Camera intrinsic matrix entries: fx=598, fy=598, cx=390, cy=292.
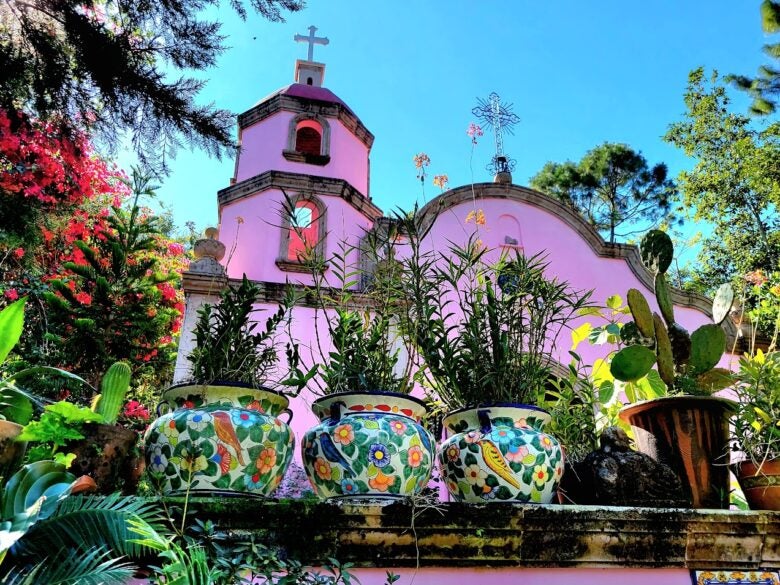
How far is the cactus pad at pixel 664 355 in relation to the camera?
229cm

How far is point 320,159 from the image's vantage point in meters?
7.68

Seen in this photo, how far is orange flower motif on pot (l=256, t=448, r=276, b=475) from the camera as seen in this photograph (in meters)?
1.51

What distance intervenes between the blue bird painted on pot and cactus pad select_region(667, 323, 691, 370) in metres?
1.57

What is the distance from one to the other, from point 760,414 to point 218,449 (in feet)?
6.17

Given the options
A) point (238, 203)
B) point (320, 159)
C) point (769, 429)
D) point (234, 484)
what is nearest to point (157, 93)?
point (234, 484)

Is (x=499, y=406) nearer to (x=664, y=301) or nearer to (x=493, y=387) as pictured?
(x=493, y=387)

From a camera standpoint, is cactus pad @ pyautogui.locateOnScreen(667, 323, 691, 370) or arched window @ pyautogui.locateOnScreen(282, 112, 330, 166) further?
arched window @ pyautogui.locateOnScreen(282, 112, 330, 166)

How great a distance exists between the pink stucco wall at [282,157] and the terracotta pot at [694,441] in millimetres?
5987

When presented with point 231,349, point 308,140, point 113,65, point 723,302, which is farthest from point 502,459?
point 308,140

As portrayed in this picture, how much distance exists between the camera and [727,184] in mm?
14172

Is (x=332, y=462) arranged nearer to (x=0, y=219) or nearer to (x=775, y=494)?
(x=775, y=494)

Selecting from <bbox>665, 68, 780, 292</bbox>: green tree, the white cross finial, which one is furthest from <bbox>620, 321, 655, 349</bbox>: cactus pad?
<bbox>665, 68, 780, 292</bbox>: green tree

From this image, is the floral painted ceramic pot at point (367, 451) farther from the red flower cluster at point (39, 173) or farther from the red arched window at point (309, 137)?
the red arched window at point (309, 137)

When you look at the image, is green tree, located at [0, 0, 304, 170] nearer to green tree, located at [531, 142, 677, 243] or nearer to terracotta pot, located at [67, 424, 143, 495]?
terracotta pot, located at [67, 424, 143, 495]
